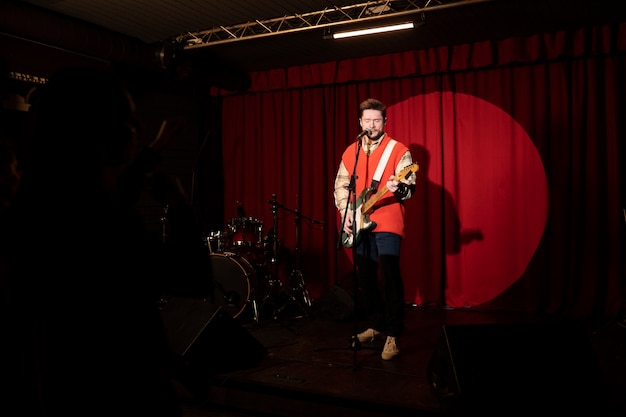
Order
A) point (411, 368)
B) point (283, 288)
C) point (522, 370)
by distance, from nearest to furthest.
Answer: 1. point (522, 370)
2. point (411, 368)
3. point (283, 288)

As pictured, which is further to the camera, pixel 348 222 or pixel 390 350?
pixel 348 222

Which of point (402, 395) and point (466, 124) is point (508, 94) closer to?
point (466, 124)

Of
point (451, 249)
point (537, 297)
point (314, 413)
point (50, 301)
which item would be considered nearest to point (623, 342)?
point (537, 297)

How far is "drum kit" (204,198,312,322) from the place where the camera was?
17.0 ft

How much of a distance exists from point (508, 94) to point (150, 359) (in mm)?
5256

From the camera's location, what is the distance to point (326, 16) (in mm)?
5129

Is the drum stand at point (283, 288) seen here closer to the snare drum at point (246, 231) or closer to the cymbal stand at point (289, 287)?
the cymbal stand at point (289, 287)


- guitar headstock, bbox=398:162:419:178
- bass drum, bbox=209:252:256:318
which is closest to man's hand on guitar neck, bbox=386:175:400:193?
guitar headstock, bbox=398:162:419:178

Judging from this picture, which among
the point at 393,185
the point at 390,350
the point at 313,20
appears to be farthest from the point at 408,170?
the point at 313,20

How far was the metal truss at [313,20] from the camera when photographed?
4.61 meters

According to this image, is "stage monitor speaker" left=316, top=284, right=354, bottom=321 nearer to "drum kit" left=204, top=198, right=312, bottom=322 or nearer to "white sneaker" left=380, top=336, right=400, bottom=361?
"drum kit" left=204, top=198, right=312, bottom=322

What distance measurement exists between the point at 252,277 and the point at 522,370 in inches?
128

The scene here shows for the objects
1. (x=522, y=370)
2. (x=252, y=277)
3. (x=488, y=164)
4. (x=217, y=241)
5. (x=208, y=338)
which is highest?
(x=488, y=164)

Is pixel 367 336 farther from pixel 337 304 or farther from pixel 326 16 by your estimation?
pixel 326 16
